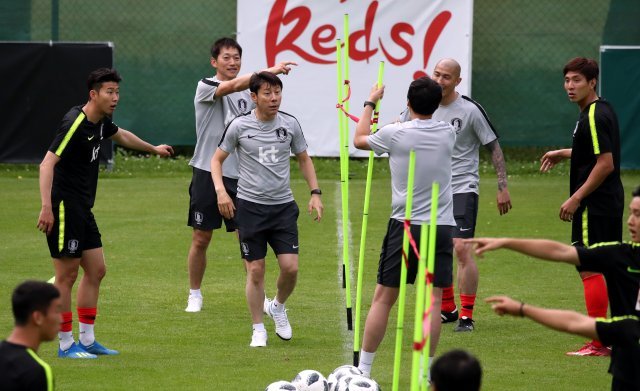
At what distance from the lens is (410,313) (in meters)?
11.0

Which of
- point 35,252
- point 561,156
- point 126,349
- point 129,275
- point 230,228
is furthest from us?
point 35,252

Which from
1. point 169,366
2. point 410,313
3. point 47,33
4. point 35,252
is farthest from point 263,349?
point 47,33

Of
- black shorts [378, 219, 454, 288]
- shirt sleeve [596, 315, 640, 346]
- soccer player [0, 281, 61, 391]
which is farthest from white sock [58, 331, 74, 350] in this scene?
shirt sleeve [596, 315, 640, 346]

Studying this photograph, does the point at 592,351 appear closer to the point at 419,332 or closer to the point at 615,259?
the point at 615,259

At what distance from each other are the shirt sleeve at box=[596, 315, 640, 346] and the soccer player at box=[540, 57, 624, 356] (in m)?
3.22

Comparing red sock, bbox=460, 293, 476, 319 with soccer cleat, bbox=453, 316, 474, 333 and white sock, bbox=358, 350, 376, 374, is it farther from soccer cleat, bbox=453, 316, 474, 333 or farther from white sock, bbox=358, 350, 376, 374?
white sock, bbox=358, 350, 376, 374

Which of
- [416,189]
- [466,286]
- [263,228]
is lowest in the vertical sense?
[466,286]

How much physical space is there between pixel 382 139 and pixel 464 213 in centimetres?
247

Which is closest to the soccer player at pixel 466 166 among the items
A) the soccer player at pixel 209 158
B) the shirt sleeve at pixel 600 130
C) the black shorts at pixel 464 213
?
the black shorts at pixel 464 213

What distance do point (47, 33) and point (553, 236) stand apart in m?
10.6

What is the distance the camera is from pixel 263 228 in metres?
9.84

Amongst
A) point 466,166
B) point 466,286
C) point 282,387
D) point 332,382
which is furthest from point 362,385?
point 466,166

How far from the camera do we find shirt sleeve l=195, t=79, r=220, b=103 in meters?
11.1

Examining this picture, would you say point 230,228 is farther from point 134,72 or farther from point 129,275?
point 134,72
